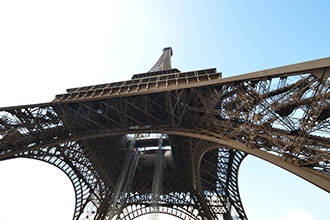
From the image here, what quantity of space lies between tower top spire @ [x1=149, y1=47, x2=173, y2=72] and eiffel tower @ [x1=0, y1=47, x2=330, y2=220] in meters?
0.97

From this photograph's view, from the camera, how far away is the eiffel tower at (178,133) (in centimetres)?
798

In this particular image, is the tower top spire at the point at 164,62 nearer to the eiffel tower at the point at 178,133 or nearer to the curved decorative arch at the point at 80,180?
the eiffel tower at the point at 178,133

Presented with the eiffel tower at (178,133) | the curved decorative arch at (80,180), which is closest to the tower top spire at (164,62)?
the eiffel tower at (178,133)

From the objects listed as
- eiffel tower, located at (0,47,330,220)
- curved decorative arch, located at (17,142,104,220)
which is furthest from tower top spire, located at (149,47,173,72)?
curved decorative arch, located at (17,142,104,220)

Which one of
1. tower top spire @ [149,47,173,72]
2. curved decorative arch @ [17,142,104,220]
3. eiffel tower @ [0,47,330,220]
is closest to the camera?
eiffel tower @ [0,47,330,220]

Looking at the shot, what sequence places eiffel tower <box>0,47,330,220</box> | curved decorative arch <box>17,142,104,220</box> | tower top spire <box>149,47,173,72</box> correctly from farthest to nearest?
tower top spire <box>149,47,173,72</box> < curved decorative arch <box>17,142,104,220</box> < eiffel tower <box>0,47,330,220</box>

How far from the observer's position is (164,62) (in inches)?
1430

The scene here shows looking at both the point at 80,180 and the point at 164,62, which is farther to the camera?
the point at 164,62

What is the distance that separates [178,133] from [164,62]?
23.9 meters

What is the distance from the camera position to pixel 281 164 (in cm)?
738

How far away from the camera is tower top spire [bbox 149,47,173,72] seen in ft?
110

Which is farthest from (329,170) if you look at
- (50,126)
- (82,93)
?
(50,126)

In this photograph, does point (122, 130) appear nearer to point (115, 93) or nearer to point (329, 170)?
point (115, 93)

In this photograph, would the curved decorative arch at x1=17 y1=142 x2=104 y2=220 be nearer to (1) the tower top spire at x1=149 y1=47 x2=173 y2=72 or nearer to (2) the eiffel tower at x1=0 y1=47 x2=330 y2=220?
(2) the eiffel tower at x1=0 y1=47 x2=330 y2=220
